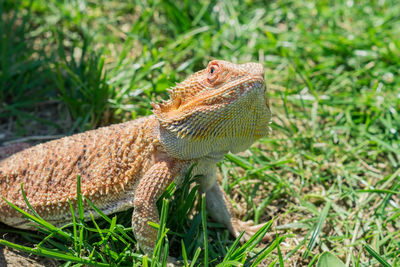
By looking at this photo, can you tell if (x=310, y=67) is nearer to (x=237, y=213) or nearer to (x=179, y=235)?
(x=237, y=213)

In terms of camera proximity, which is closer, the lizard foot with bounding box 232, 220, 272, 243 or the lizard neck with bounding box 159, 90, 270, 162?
the lizard neck with bounding box 159, 90, 270, 162

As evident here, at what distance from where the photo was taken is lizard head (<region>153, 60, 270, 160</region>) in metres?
2.79

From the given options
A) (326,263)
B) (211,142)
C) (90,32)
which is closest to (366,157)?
(326,263)

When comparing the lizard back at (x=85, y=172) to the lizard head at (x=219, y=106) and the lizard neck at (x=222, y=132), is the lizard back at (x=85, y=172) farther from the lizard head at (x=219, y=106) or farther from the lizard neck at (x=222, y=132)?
the lizard head at (x=219, y=106)

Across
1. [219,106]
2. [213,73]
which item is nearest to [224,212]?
[219,106]

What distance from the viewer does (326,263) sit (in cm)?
302

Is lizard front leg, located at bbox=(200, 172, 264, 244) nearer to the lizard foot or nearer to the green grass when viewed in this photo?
the lizard foot

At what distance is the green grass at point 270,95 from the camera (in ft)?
11.7

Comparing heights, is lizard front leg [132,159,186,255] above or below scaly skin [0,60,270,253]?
below

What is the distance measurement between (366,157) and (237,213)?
1412mm

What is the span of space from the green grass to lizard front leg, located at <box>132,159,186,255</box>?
0.13m

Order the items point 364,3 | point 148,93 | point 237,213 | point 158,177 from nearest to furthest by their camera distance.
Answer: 1. point 158,177
2. point 237,213
3. point 148,93
4. point 364,3

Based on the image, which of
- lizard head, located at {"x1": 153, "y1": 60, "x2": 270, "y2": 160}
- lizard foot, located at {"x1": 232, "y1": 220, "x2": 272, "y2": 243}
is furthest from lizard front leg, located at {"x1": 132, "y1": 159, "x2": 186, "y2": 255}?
lizard foot, located at {"x1": 232, "y1": 220, "x2": 272, "y2": 243}

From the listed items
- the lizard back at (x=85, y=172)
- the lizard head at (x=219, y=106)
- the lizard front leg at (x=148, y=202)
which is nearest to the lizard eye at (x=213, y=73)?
the lizard head at (x=219, y=106)
